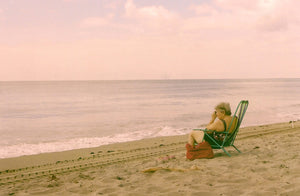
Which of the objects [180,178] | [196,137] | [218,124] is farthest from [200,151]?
[180,178]

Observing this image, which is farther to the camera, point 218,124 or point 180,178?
point 218,124

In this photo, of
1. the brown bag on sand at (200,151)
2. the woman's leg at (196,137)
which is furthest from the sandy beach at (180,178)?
the woman's leg at (196,137)

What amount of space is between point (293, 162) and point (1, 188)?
5.09 meters

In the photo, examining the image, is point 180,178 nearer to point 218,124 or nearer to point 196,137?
point 196,137

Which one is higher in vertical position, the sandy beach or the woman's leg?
the woman's leg

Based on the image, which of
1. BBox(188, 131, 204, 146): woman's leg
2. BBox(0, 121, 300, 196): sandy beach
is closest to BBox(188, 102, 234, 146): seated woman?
BBox(188, 131, 204, 146): woman's leg

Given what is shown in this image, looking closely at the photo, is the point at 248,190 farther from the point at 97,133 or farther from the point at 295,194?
the point at 97,133

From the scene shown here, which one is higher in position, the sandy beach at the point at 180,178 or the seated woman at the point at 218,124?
the seated woman at the point at 218,124

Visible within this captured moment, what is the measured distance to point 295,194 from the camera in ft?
11.7

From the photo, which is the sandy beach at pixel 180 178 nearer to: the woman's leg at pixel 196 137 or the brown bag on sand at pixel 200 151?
the brown bag on sand at pixel 200 151

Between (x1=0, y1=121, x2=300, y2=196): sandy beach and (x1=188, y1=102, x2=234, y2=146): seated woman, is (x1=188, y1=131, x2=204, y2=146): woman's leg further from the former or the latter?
(x1=0, y1=121, x2=300, y2=196): sandy beach

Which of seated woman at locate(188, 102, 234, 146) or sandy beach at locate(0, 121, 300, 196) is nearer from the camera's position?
sandy beach at locate(0, 121, 300, 196)

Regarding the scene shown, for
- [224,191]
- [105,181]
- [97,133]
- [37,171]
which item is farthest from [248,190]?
[97,133]

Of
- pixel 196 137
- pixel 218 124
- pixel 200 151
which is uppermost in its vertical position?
pixel 218 124
